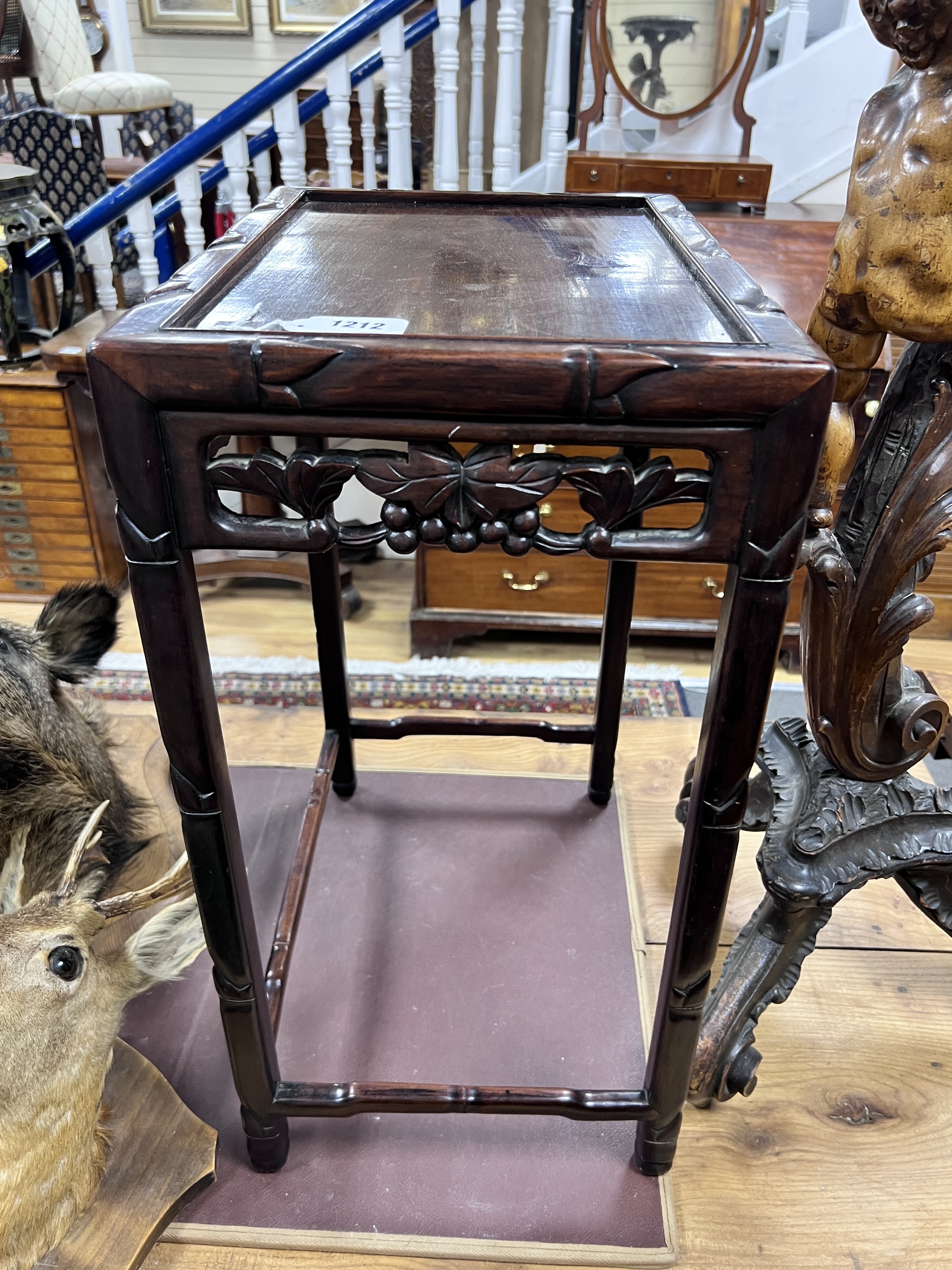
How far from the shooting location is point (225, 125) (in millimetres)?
1883

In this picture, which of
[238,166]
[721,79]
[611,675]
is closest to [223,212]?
[238,166]

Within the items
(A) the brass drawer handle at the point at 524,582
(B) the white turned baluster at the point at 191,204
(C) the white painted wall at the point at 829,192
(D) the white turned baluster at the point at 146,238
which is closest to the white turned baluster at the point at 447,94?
(B) the white turned baluster at the point at 191,204

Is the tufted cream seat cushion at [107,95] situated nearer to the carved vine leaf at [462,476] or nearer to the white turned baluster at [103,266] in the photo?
the white turned baluster at [103,266]

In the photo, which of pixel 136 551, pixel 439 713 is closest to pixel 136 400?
pixel 136 551

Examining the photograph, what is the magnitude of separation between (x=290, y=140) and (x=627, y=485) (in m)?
1.82

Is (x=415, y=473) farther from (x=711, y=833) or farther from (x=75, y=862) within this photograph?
(x=75, y=862)

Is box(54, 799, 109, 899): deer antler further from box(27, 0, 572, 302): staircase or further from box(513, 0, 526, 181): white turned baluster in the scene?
box(513, 0, 526, 181): white turned baluster

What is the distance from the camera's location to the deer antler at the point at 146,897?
2.72ft

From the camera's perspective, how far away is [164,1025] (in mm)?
997

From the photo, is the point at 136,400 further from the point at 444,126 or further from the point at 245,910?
the point at 444,126

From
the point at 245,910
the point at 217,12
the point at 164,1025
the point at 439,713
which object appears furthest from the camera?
the point at 217,12

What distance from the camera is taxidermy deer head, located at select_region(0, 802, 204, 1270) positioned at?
0.71 metres

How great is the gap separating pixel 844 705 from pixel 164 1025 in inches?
30.6

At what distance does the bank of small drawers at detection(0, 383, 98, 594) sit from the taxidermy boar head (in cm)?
82
